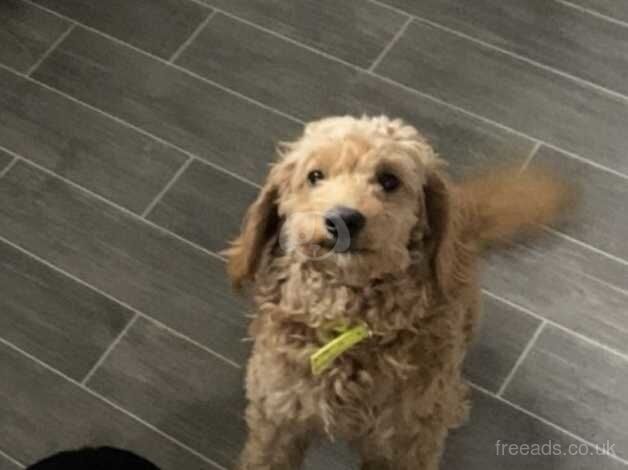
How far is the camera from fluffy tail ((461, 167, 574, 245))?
58.9 inches

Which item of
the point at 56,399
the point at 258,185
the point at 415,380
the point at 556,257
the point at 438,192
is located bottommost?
the point at 56,399

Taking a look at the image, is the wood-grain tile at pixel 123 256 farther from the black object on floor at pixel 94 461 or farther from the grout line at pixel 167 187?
the black object on floor at pixel 94 461

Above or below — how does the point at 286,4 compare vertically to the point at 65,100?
above

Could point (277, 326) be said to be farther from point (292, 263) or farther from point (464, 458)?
point (464, 458)

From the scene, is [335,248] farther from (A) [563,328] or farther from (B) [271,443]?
(A) [563,328]

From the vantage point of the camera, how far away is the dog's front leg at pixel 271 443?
1.44 meters

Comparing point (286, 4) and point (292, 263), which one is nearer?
point (292, 263)

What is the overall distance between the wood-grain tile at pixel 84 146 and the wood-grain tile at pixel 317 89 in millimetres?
225

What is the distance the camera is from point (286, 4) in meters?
2.18

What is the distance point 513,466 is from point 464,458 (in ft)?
0.26

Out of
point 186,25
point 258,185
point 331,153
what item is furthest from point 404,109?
point 331,153

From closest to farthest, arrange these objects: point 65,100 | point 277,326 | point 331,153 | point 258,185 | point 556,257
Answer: point 331,153 → point 277,326 → point 556,257 → point 258,185 → point 65,100

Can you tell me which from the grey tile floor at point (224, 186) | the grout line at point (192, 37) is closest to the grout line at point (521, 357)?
the grey tile floor at point (224, 186)

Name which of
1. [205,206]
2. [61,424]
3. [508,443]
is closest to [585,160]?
[508,443]
